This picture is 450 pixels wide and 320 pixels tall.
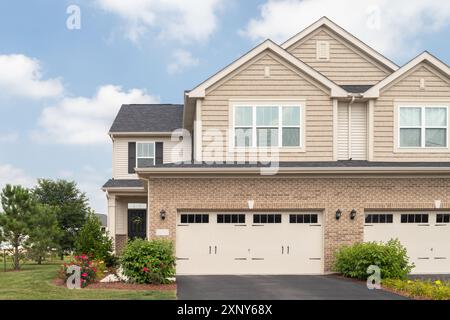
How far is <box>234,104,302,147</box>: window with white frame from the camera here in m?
20.0

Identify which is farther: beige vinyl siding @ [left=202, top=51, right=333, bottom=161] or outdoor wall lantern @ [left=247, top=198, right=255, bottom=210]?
beige vinyl siding @ [left=202, top=51, right=333, bottom=161]

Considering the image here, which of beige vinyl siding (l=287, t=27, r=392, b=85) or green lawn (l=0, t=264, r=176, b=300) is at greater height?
beige vinyl siding (l=287, t=27, r=392, b=85)

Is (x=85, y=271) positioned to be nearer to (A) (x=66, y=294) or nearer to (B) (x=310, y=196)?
(A) (x=66, y=294)

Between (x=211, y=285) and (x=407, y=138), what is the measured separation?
10.2 meters

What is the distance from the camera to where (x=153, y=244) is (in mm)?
16750

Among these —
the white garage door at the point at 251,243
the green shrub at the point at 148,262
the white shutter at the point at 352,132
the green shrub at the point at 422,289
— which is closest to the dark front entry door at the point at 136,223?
the white garage door at the point at 251,243

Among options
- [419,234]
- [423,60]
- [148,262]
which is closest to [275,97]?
[423,60]

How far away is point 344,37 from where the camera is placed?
22781 mm

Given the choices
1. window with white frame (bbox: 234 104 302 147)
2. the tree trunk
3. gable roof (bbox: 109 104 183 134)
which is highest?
gable roof (bbox: 109 104 183 134)


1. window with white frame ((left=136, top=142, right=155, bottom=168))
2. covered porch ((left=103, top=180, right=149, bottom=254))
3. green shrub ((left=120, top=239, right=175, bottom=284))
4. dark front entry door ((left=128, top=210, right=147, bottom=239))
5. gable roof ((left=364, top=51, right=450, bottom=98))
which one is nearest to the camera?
green shrub ((left=120, top=239, right=175, bottom=284))

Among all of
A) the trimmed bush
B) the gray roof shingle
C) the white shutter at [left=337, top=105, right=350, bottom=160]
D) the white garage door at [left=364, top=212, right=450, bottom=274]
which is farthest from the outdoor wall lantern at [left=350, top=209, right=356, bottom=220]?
the gray roof shingle

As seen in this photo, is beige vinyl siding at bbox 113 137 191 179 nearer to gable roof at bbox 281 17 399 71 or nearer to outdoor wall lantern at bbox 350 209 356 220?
gable roof at bbox 281 17 399 71

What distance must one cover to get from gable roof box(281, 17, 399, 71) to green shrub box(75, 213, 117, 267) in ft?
37.3

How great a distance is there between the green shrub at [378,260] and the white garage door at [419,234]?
1.38 m
